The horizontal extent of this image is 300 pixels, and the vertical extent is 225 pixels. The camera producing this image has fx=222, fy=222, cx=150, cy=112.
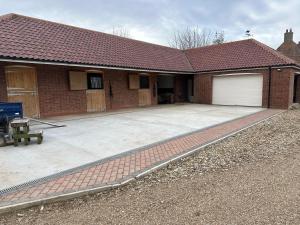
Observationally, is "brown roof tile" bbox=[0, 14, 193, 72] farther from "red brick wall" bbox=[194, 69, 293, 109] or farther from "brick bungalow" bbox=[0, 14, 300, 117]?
"red brick wall" bbox=[194, 69, 293, 109]

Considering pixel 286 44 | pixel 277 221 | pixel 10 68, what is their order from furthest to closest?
1. pixel 286 44
2. pixel 10 68
3. pixel 277 221

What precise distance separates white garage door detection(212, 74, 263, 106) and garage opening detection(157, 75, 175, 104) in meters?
3.66

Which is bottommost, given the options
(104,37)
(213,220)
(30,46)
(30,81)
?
(213,220)

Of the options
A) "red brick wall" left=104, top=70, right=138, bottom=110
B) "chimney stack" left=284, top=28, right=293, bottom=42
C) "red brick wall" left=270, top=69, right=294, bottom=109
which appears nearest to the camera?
"red brick wall" left=104, top=70, right=138, bottom=110

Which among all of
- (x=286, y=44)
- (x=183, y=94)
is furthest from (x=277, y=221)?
(x=286, y=44)

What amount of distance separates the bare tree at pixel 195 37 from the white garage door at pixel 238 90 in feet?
75.8

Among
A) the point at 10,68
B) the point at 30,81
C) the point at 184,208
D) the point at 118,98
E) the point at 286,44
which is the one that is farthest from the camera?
the point at 286,44

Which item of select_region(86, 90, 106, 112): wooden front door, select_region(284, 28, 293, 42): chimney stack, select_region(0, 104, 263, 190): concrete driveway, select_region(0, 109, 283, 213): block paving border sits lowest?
select_region(0, 109, 283, 213): block paving border

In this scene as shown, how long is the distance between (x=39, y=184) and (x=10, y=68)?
776 centimetres

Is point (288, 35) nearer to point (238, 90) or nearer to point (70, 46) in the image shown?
point (238, 90)

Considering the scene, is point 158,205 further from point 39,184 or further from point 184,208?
point 39,184

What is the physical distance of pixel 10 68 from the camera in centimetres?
945

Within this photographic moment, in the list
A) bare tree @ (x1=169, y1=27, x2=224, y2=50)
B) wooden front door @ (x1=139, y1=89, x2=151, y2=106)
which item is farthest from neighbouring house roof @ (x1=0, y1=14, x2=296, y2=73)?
bare tree @ (x1=169, y1=27, x2=224, y2=50)

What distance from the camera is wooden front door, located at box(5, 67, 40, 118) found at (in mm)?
9484
